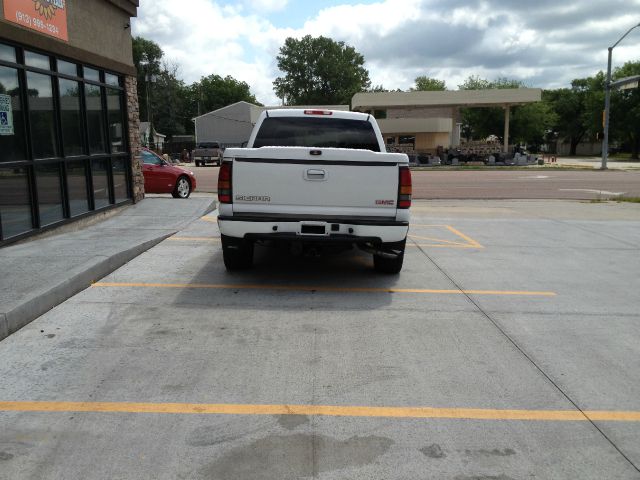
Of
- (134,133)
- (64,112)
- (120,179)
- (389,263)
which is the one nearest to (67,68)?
(64,112)

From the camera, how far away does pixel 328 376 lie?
4441 mm

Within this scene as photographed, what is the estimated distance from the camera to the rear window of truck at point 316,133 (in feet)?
26.6

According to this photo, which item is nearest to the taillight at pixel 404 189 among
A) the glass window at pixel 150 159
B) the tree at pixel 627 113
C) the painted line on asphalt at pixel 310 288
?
the painted line on asphalt at pixel 310 288

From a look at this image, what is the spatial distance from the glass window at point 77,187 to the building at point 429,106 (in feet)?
112

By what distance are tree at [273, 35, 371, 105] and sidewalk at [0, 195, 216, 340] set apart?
91.7 metres

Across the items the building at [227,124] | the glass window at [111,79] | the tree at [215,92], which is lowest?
the glass window at [111,79]

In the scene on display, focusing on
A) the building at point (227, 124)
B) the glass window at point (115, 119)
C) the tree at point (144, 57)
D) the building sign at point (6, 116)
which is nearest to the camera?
the building sign at point (6, 116)

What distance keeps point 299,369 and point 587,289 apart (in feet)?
13.9

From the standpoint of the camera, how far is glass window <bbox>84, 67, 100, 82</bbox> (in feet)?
36.0

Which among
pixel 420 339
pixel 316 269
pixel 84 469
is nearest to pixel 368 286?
pixel 316 269

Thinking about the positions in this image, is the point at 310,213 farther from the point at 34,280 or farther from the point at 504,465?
the point at 504,465

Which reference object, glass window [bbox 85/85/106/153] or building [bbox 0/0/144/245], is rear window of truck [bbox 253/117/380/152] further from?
glass window [bbox 85/85/106/153]

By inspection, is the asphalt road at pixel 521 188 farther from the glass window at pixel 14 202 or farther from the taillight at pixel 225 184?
the taillight at pixel 225 184

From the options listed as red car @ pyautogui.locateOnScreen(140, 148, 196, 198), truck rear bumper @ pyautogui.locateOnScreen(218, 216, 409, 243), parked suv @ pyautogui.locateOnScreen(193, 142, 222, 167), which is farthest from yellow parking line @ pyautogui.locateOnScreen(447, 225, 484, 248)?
parked suv @ pyautogui.locateOnScreen(193, 142, 222, 167)
